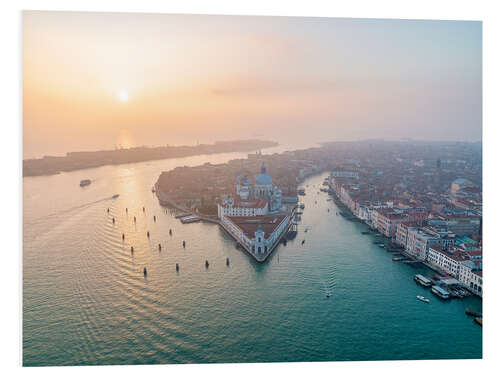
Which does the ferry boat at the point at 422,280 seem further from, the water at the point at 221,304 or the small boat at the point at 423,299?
the small boat at the point at 423,299

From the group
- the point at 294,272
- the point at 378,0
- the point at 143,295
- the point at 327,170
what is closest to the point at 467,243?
the point at 294,272

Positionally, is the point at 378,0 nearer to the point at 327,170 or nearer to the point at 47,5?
the point at 47,5

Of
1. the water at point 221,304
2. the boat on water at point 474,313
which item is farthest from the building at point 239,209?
the boat on water at point 474,313

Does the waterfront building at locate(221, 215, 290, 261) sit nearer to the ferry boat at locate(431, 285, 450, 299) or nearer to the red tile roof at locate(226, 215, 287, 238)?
the red tile roof at locate(226, 215, 287, 238)

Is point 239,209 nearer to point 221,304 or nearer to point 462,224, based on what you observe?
point 221,304

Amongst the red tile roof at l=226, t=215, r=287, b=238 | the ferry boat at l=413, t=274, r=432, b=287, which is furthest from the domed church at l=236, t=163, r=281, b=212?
the ferry boat at l=413, t=274, r=432, b=287
